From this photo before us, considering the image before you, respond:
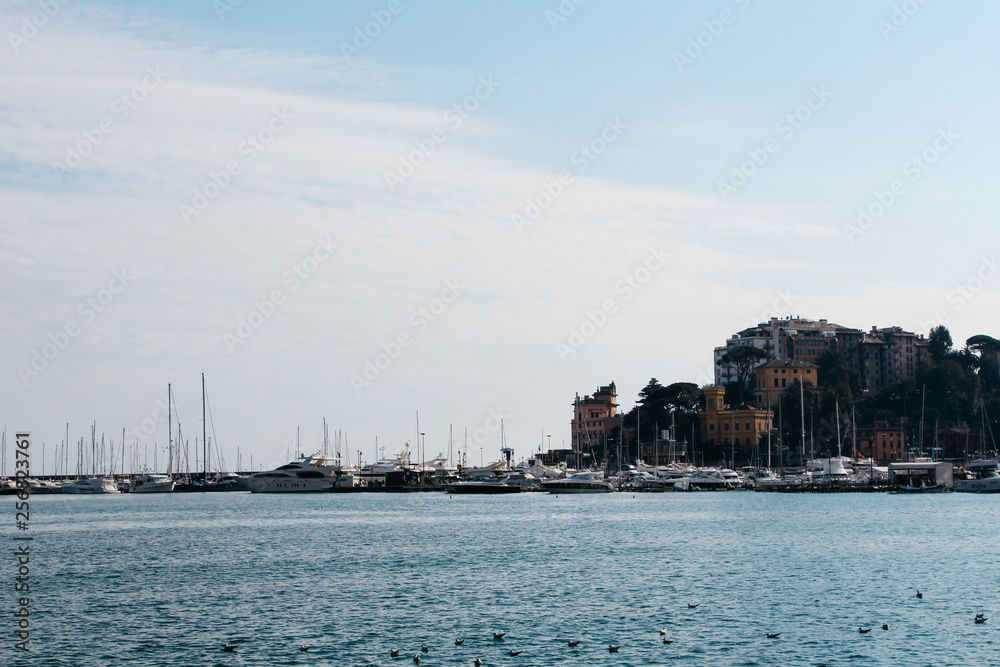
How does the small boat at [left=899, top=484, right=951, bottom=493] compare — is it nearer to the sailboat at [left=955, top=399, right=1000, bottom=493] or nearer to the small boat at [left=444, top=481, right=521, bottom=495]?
the sailboat at [left=955, top=399, right=1000, bottom=493]

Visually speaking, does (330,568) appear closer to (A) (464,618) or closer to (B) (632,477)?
(A) (464,618)

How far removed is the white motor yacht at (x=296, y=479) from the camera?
16662 centimetres

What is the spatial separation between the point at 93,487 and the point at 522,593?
524 feet

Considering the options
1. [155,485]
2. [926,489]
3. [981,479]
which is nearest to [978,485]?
[981,479]

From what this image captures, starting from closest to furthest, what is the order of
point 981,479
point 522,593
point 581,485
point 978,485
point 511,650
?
1. point 511,650
2. point 522,593
3. point 978,485
4. point 981,479
5. point 581,485

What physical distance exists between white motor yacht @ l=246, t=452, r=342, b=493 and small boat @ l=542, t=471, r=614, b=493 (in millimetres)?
32957

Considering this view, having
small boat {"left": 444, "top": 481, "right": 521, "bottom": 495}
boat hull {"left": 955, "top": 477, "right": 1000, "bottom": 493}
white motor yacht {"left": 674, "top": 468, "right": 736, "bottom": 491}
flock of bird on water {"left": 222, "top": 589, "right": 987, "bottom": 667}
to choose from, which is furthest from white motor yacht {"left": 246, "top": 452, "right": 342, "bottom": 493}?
flock of bird on water {"left": 222, "top": 589, "right": 987, "bottom": 667}

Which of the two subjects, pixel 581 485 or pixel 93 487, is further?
pixel 93 487

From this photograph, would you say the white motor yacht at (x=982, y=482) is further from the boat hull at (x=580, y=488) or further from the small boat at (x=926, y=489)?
the boat hull at (x=580, y=488)

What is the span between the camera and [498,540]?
237 feet

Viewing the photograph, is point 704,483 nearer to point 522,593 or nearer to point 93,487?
point 93,487

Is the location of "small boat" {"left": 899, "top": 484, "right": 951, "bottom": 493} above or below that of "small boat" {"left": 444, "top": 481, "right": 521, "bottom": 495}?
above

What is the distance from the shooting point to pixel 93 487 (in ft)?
619

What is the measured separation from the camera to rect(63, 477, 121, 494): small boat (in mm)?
187625
